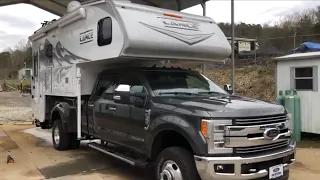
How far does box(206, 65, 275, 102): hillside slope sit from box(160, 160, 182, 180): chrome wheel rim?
1387 centimetres

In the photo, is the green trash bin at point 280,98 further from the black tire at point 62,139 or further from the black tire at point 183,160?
the black tire at point 62,139

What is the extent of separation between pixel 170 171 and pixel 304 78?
19.5 feet

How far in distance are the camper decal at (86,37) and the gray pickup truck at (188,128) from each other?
0.92 meters

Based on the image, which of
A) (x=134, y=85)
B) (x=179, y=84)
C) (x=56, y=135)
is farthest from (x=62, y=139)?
(x=179, y=84)

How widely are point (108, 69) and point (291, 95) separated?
5.01 m

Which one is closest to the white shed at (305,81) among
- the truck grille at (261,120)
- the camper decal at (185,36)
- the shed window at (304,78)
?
the shed window at (304,78)

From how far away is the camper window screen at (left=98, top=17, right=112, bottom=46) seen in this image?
6309 mm

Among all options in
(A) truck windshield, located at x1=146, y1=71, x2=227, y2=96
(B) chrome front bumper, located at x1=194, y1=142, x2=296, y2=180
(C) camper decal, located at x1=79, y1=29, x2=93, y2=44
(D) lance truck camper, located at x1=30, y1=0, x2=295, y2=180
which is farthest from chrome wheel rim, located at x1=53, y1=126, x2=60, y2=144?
(B) chrome front bumper, located at x1=194, y1=142, x2=296, y2=180

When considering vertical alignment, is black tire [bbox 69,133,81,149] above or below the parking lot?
above

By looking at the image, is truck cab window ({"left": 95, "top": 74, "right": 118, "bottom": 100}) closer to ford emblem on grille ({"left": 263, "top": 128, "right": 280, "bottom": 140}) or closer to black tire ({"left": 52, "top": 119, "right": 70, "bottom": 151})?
black tire ({"left": 52, "top": 119, "right": 70, "bottom": 151})

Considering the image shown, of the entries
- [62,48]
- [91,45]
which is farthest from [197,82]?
[62,48]

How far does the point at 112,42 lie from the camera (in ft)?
20.2

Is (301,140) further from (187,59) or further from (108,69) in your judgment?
(108,69)

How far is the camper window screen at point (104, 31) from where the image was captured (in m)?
6.31
